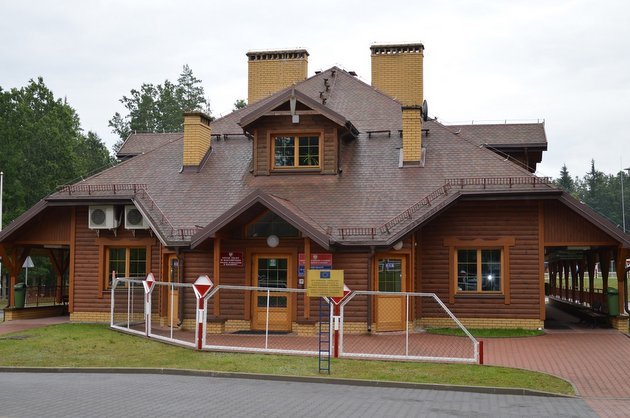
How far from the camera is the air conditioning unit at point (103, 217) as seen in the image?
894 inches

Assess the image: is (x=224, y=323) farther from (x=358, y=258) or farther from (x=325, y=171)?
(x=325, y=171)

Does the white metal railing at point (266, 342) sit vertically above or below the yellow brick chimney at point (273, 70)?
below

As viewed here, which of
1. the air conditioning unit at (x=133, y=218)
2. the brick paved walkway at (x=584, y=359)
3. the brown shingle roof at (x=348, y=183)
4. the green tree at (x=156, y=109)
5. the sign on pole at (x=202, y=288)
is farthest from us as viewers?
the green tree at (x=156, y=109)

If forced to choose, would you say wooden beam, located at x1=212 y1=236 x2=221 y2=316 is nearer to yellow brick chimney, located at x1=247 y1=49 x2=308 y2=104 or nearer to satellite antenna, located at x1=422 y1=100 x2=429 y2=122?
satellite antenna, located at x1=422 y1=100 x2=429 y2=122

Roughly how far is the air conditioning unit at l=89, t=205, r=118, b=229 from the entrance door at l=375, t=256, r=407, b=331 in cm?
823

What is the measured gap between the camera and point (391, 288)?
68.8 ft

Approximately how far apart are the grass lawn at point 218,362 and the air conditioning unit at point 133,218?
15.0 feet

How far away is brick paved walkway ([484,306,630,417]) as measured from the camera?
479 inches

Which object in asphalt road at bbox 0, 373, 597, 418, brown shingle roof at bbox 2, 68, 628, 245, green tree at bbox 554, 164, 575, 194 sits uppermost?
green tree at bbox 554, 164, 575, 194

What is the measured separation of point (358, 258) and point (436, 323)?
347 cm

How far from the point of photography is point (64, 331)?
792 inches

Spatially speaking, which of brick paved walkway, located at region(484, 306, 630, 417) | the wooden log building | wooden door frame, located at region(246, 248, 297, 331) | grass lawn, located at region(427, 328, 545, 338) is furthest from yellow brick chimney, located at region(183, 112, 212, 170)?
brick paved walkway, located at region(484, 306, 630, 417)

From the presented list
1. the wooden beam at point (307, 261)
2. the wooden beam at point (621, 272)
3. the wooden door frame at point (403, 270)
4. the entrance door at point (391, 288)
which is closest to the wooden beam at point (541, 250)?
the wooden beam at point (621, 272)

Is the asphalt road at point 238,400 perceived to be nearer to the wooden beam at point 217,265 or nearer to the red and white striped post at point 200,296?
the red and white striped post at point 200,296
